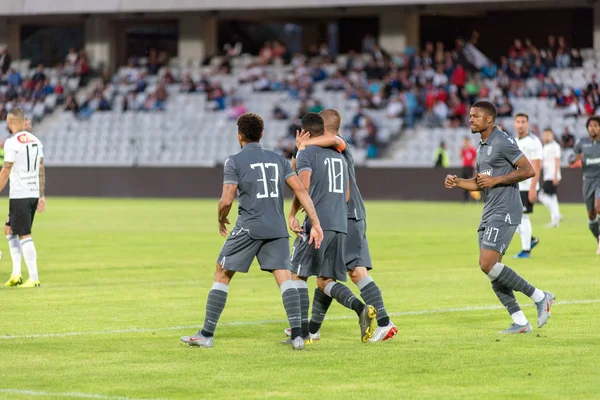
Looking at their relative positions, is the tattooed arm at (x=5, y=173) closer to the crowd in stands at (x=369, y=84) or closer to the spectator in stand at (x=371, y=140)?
the crowd in stands at (x=369, y=84)

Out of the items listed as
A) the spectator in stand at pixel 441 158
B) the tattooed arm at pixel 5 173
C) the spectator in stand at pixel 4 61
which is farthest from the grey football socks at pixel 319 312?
the spectator in stand at pixel 4 61

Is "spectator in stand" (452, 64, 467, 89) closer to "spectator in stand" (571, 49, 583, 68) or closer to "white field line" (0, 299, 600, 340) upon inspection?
"spectator in stand" (571, 49, 583, 68)

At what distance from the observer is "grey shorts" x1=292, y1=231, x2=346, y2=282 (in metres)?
10.5

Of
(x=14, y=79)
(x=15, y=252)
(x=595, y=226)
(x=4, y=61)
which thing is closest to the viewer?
(x=15, y=252)

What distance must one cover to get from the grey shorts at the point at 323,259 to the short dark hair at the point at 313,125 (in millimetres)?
847

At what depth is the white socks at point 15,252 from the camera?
1582cm

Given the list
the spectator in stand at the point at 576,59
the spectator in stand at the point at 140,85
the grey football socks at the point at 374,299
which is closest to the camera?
the grey football socks at the point at 374,299

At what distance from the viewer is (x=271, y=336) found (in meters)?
11.1

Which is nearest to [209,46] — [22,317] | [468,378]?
[22,317]

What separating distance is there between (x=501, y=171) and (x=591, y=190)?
920 centimetres

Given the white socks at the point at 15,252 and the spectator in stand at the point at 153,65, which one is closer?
the white socks at the point at 15,252

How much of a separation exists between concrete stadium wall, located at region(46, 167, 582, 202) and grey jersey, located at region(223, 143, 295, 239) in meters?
28.9

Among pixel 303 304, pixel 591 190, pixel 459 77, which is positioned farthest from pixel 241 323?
pixel 459 77

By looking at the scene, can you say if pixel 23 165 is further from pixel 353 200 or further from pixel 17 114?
pixel 353 200
